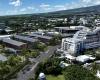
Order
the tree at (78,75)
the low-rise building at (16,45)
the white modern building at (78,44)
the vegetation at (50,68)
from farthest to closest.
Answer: the low-rise building at (16,45) < the white modern building at (78,44) < the vegetation at (50,68) < the tree at (78,75)

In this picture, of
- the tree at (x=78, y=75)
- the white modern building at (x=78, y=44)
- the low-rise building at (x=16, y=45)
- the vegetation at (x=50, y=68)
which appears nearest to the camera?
the tree at (x=78, y=75)

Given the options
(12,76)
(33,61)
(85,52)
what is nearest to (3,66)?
(12,76)

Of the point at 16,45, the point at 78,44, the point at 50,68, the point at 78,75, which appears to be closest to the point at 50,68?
the point at 50,68

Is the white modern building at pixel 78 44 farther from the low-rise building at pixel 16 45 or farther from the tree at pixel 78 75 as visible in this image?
the tree at pixel 78 75

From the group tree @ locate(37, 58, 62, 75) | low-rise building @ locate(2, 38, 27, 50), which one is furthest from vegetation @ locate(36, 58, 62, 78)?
low-rise building @ locate(2, 38, 27, 50)

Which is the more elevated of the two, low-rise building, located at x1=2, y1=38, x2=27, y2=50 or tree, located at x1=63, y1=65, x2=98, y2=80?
tree, located at x1=63, y1=65, x2=98, y2=80

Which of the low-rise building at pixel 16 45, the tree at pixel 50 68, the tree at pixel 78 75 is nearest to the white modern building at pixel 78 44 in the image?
the low-rise building at pixel 16 45

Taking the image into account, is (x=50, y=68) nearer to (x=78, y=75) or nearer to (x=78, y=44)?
(x=78, y=75)

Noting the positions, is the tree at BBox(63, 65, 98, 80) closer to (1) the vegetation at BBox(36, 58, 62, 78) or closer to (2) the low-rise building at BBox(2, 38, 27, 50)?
(1) the vegetation at BBox(36, 58, 62, 78)

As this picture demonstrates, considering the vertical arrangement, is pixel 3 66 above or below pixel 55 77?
above

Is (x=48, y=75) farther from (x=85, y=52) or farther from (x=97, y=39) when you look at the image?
(x=97, y=39)

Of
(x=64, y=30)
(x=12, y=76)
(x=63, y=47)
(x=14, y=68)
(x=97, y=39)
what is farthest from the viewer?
(x=64, y=30)
